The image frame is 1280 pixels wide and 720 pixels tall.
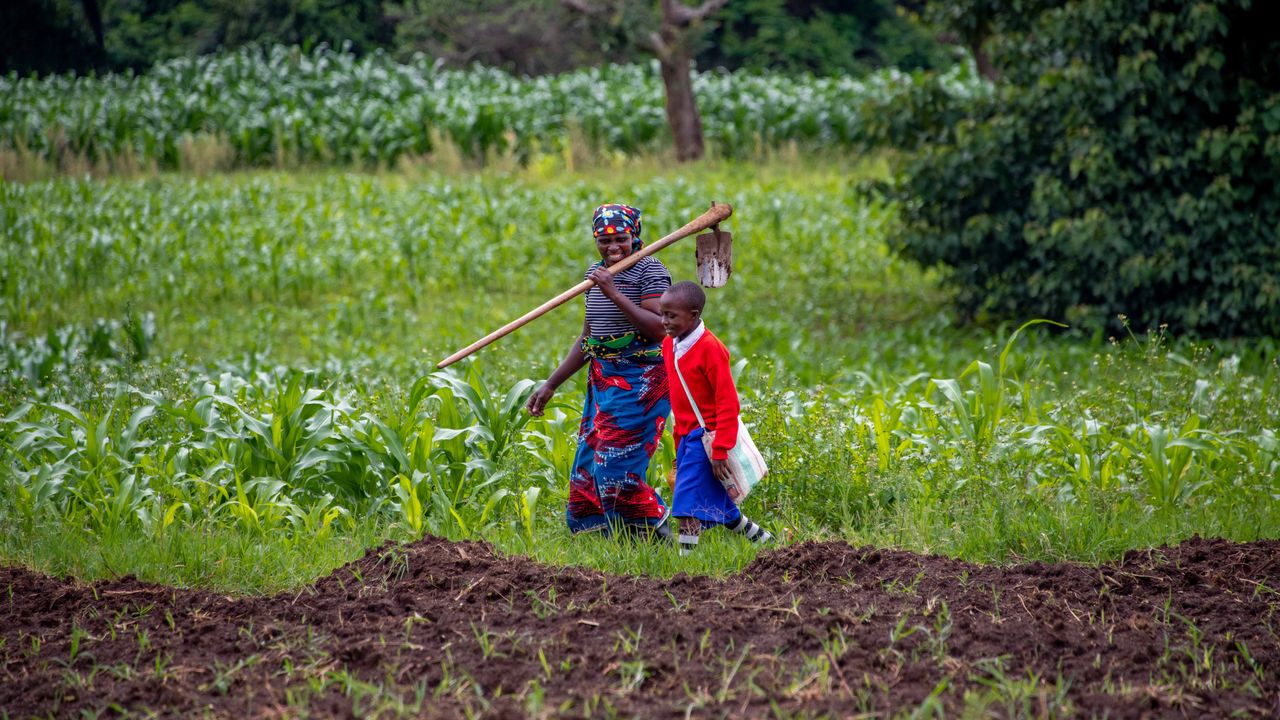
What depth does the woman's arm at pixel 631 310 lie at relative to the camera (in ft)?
16.6

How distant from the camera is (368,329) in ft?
39.4

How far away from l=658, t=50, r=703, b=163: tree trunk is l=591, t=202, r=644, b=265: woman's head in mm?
15381

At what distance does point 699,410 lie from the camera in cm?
502

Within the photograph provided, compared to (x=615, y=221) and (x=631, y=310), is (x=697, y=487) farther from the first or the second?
(x=615, y=221)

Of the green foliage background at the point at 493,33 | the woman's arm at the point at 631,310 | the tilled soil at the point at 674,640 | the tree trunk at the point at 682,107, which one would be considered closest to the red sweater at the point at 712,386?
the woman's arm at the point at 631,310

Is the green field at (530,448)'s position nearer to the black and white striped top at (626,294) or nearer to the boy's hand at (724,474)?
the boy's hand at (724,474)

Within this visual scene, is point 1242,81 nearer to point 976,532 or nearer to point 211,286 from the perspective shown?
point 976,532

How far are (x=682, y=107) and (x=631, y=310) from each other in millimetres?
16156

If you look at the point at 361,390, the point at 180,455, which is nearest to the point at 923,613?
the point at 180,455

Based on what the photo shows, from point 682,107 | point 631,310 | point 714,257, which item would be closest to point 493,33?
point 682,107

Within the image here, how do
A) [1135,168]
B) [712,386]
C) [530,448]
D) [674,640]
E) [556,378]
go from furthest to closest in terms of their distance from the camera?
1. [1135,168]
2. [530,448]
3. [556,378]
4. [712,386]
5. [674,640]

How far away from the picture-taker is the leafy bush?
32.7 ft

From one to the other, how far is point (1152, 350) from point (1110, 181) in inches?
184

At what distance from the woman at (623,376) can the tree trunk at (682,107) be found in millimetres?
15439
